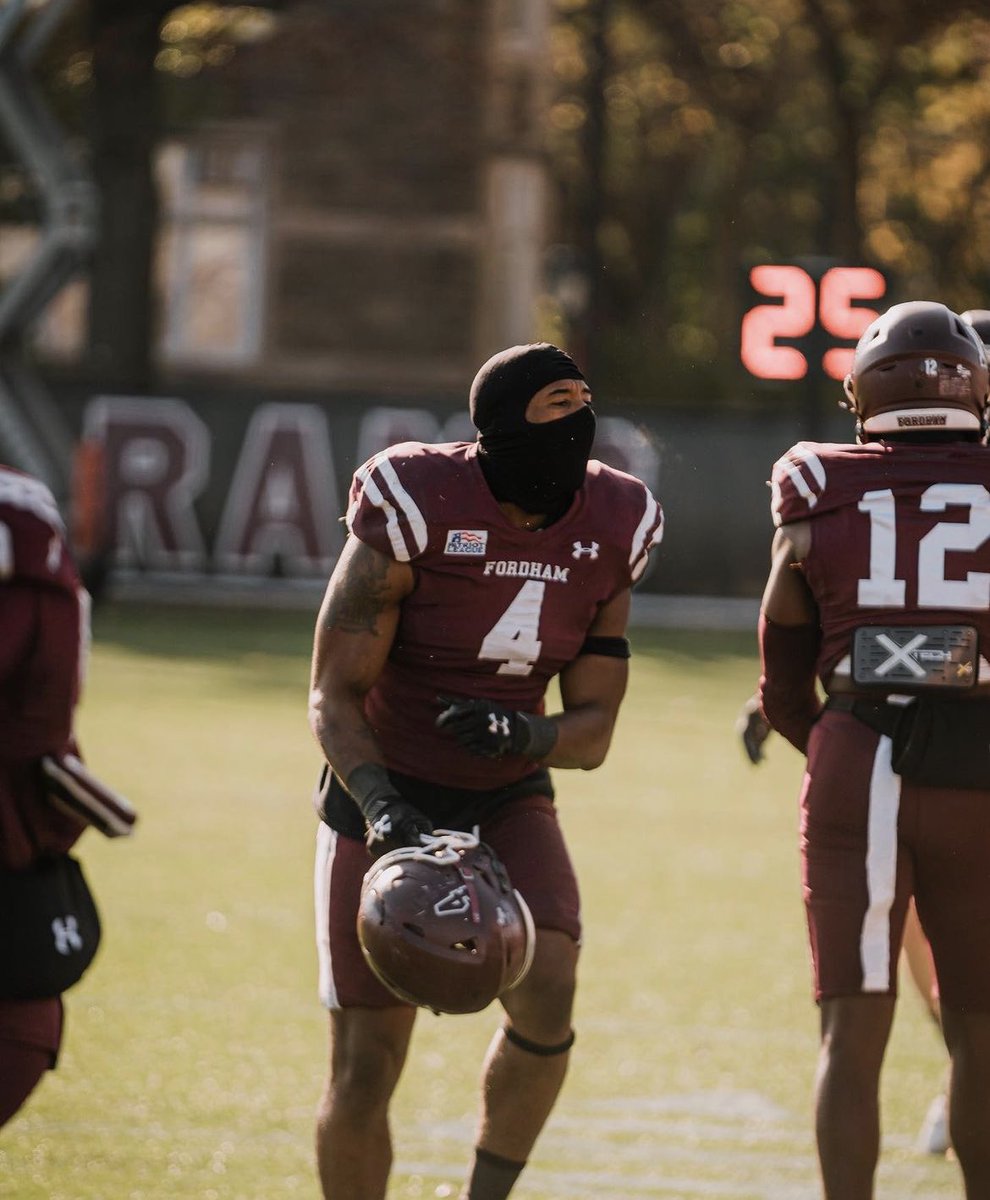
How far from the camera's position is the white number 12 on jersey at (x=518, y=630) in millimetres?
4668

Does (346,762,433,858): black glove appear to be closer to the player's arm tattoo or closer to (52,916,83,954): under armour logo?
the player's arm tattoo

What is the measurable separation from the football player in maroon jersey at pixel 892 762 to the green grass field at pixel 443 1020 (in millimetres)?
1215

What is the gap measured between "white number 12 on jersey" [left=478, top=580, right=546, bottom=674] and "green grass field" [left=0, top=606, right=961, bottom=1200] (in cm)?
151

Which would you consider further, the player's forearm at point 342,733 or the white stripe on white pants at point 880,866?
the player's forearm at point 342,733

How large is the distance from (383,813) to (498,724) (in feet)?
0.98

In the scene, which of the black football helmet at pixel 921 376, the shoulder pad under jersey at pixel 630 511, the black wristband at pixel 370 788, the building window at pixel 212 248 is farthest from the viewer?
the building window at pixel 212 248

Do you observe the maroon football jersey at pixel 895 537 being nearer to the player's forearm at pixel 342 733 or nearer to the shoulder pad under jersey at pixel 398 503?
the shoulder pad under jersey at pixel 398 503

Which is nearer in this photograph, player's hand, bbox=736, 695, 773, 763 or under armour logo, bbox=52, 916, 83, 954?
under armour logo, bbox=52, 916, 83, 954

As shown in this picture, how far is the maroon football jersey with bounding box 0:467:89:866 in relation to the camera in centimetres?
363

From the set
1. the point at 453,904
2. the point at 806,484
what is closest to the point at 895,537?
the point at 806,484

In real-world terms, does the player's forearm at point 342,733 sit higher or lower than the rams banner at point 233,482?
higher

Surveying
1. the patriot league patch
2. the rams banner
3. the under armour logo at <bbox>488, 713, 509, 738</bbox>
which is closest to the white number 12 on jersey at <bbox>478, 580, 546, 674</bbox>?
the patriot league patch

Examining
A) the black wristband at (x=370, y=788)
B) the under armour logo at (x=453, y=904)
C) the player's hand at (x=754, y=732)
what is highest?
the black wristband at (x=370, y=788)

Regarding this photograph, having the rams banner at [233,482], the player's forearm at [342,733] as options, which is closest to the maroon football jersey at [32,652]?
the player's forearm at [342,733]
